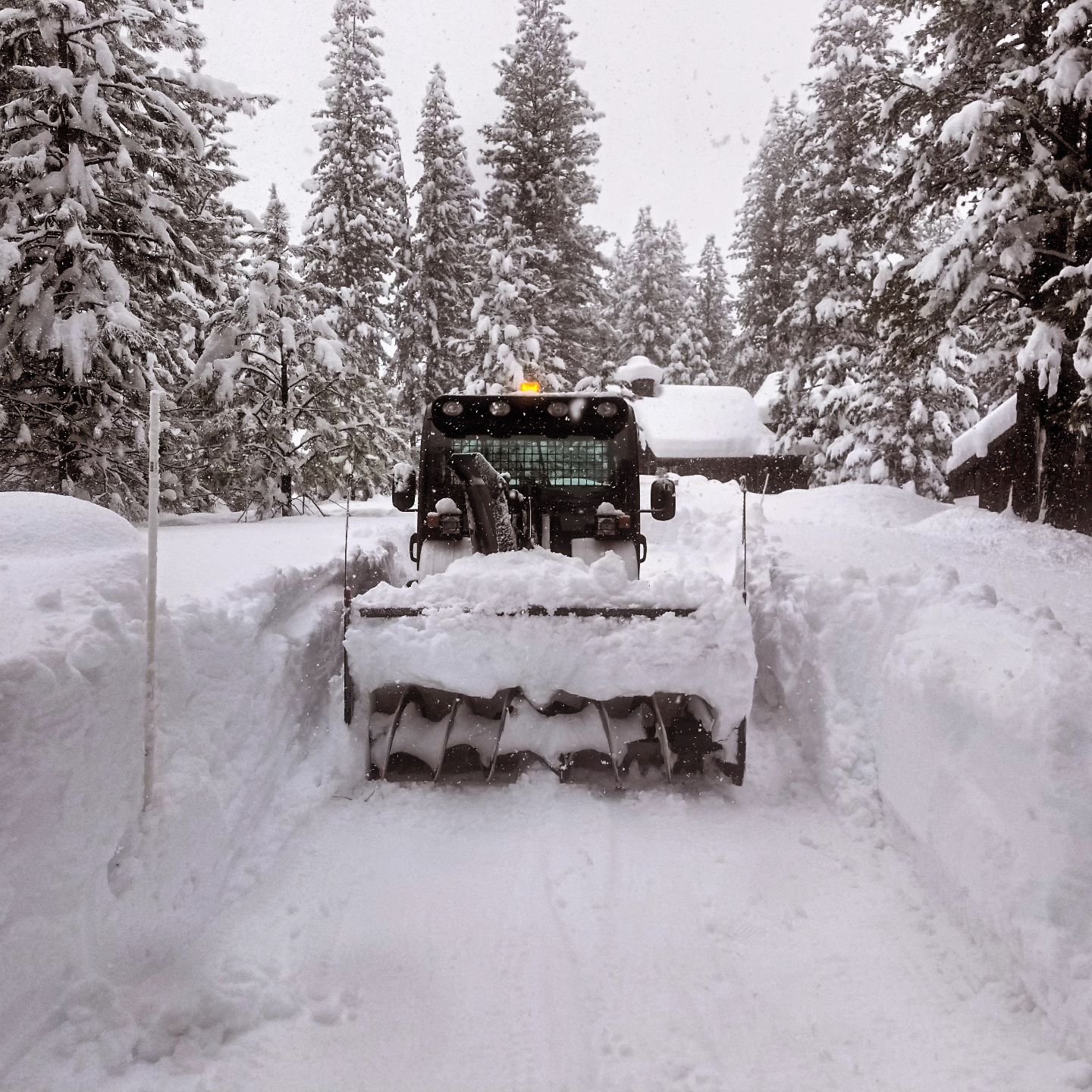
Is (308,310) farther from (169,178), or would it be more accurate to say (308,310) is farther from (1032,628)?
(1032,628)

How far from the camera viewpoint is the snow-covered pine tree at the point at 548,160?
1013 inches

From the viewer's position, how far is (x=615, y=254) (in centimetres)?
5347

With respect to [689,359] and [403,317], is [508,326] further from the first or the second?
[689,359]

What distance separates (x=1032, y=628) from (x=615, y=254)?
2123 inches

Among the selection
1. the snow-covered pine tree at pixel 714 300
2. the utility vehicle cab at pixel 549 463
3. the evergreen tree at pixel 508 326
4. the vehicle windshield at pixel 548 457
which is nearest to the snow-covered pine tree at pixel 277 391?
the utility vehicle cab at pixel 549 463

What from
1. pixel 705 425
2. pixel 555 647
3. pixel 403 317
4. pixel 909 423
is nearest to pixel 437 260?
pixel 403 317

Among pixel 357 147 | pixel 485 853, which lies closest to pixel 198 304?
pixel 357 147

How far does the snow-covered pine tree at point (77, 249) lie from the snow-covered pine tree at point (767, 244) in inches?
1052

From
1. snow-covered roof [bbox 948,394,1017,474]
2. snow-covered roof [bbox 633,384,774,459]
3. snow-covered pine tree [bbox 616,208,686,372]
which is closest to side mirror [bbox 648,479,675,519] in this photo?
snow-covered roof [bbox 948,394,1017,474]

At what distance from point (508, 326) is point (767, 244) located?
58.1 ft

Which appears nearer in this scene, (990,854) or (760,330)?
(990,854)

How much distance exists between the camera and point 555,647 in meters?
4.38

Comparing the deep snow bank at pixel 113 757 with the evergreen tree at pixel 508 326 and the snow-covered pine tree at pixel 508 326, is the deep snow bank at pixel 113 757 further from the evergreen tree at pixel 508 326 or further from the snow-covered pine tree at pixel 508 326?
the evergreen tree at pixel 508 326

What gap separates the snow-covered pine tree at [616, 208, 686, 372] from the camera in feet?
141
